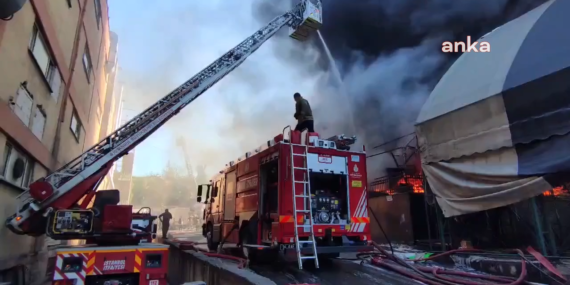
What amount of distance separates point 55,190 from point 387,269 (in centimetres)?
646

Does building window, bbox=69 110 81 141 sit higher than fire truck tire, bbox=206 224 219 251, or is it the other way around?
building window, bbox=69 110 81 141

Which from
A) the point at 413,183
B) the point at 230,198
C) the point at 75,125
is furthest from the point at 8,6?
the point at 413,183

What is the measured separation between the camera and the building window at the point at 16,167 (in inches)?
214

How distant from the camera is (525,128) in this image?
19.6ft

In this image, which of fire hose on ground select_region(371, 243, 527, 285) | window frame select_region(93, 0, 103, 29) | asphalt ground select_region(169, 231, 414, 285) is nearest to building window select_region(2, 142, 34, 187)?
asphalt ground select_region(169, 231, 414, 285)

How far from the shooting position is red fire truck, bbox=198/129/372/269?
6.31 metres

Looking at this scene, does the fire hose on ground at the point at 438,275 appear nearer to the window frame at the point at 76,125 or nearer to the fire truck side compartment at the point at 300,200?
the fire truck side compartment at the point at 300,200

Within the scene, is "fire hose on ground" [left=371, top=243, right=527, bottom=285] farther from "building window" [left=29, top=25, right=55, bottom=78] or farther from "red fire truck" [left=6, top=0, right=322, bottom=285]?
"building window" [left=29, top=25, right=55, bottom=78]

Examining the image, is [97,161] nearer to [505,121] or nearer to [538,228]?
[505,121]

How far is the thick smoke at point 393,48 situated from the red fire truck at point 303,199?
7549 millimetres

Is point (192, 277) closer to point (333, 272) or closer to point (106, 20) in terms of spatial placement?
point (333, 272)

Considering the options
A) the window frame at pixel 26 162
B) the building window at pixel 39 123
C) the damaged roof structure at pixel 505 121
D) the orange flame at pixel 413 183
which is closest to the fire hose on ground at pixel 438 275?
the damaged roof structure at pixel 505 121

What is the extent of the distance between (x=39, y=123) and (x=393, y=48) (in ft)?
49.5

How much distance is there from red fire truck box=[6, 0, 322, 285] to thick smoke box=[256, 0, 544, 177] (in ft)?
36.3
